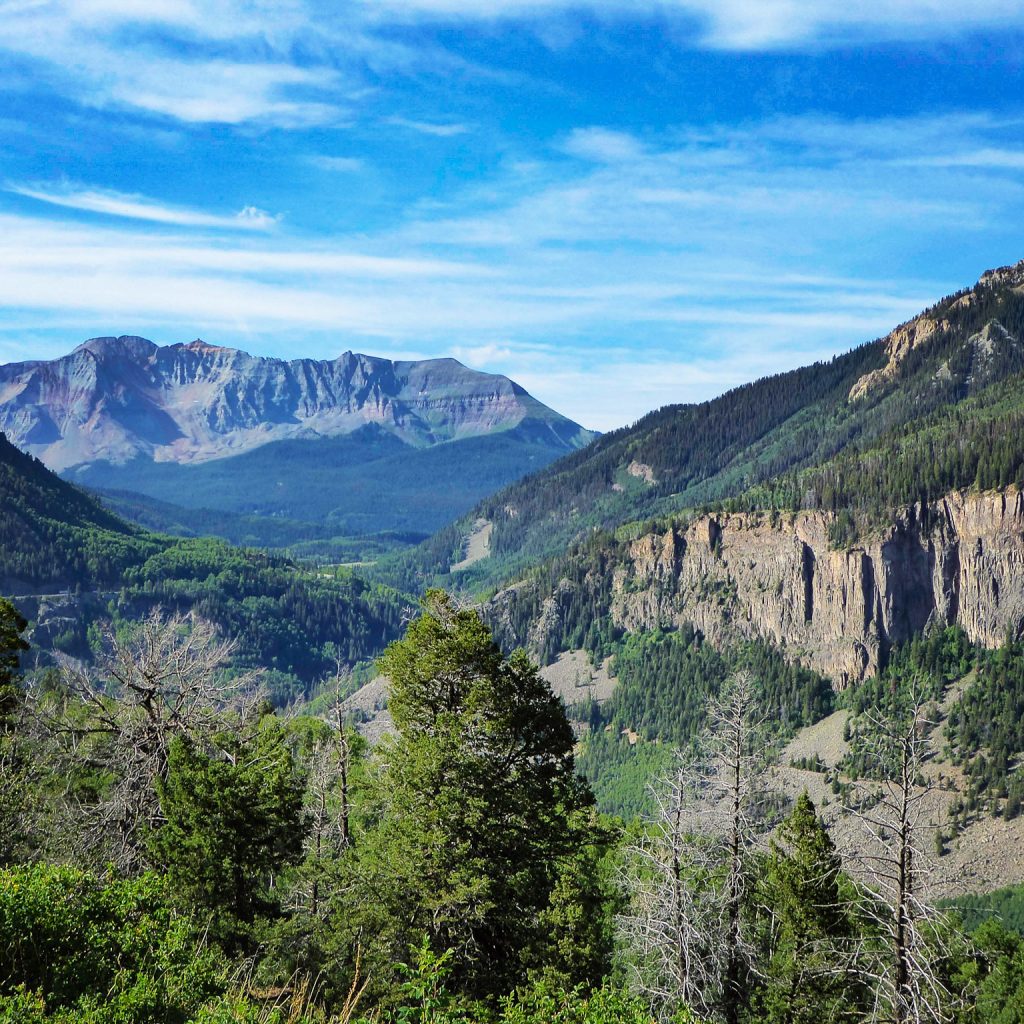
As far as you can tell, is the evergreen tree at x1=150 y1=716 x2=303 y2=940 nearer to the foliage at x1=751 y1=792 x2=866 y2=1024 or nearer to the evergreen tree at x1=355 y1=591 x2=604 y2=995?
the evergreen tree at x1=355 y1=591 x2=604 y2=995

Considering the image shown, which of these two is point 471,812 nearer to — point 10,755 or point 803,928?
point 803,928

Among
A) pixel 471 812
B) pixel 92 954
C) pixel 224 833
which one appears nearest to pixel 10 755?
pixel 224 833

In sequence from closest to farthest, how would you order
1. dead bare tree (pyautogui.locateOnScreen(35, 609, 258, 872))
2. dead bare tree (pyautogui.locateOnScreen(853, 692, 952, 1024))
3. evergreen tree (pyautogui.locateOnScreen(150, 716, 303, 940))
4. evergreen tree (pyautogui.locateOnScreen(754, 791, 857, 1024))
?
dead bare tree (pyautogui.locateOnScreen(853, 692, 952, 1024))
evergreen tree (pyautogui.locateOnScreen(150, 716, 303, 940))
evergreen tree (pyautogui.locateOnScreen(754, 791, 857, 1024))
dead bare tree (pyautogui.locateOnScreen(35, 609, 258, 872))

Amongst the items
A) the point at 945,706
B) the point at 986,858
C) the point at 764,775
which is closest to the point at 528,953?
the point at 764,775

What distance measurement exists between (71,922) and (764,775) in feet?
69.5

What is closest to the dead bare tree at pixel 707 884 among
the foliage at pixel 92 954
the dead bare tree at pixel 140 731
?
the foliage at pixel 92 954

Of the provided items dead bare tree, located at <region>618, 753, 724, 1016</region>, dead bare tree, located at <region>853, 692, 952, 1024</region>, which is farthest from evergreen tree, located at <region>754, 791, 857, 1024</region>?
dead bare tree, located at <region>853, 692, 952, 1024</region>

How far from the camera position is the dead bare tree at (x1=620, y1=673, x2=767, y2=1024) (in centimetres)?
2672

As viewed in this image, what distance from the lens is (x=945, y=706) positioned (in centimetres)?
18912

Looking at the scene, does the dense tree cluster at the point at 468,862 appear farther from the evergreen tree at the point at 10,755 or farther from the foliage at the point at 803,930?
the evergreen tree at the point at 10,755

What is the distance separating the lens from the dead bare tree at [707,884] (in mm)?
26719

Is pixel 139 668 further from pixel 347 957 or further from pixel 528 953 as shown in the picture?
pixel 528 953

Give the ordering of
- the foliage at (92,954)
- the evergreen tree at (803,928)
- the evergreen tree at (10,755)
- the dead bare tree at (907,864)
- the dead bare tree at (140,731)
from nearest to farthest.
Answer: the foliage at (92,954), the dead bare tree at (907,864), the evergreen tree at (10,755), the evergreen tree at (803,928), the dead bare tree at (140,731)

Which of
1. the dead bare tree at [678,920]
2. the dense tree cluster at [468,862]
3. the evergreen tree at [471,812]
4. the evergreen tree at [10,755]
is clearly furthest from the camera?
the evergreen tree at [10,755]
